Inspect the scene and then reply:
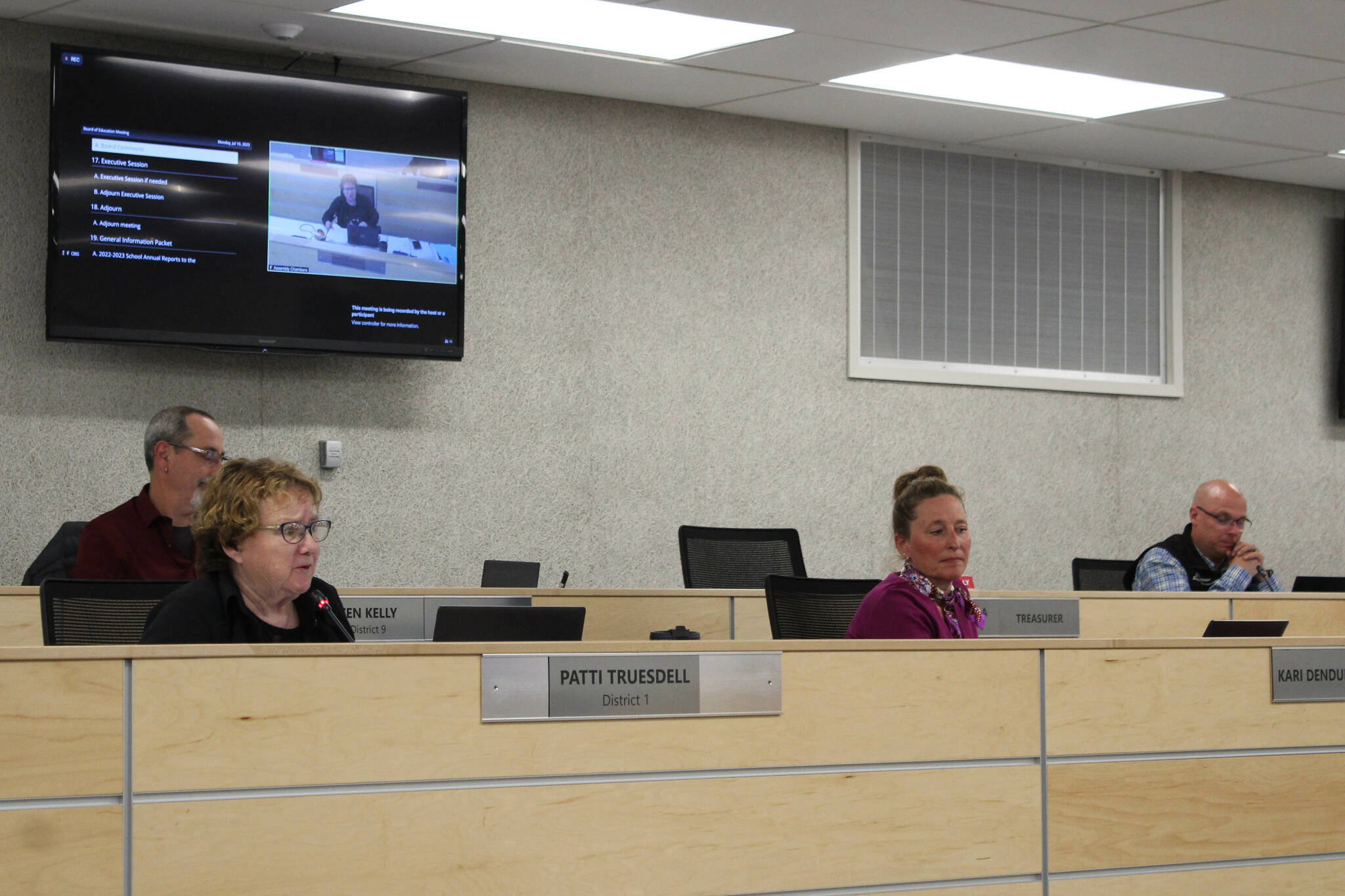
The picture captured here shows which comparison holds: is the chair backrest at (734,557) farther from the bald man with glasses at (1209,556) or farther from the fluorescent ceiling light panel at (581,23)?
the fluorescent ceiling light panel at (581,23)

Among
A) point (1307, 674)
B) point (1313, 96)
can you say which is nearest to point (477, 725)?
point (1307, 674)

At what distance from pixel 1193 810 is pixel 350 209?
399cm

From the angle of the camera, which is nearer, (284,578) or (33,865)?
(33,865)

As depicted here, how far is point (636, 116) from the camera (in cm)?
649

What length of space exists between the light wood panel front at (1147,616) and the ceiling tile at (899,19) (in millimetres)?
2035

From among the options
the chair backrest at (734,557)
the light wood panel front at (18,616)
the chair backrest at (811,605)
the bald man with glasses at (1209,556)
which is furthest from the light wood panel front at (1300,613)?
the light wood panel front at (18,616)

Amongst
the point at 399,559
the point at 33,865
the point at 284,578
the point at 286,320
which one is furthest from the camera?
the point at 399,559

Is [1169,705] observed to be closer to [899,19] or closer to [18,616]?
[18,616]

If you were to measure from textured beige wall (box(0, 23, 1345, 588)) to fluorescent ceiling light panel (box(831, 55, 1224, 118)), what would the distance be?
797 millimetres

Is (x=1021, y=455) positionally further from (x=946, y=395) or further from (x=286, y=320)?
(x=286, y=320)

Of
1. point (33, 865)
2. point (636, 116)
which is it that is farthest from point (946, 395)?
point (33, 865)

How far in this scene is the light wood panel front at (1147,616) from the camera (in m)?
4.58

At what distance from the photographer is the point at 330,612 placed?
2.76 metres

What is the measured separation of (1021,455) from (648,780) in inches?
211
